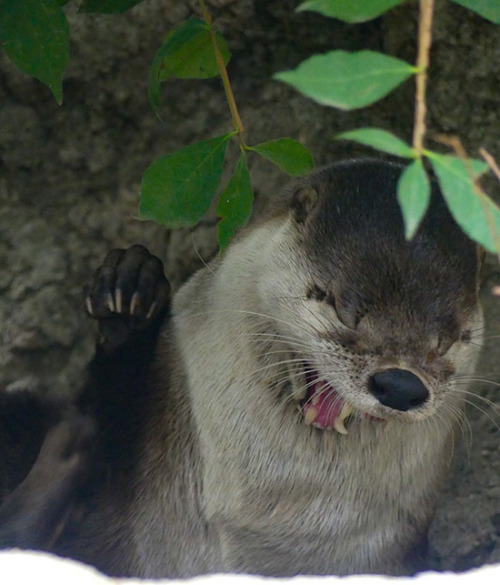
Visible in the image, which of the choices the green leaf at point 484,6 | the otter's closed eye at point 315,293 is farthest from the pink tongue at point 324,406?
the green leaf at point 484,6

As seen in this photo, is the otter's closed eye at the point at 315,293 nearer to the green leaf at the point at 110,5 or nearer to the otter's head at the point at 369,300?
the otter's head at the point at 369,300

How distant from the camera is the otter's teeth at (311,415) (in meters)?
1.93

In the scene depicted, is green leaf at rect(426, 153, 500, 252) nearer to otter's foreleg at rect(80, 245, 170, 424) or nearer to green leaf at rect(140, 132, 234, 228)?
green leaf at rect(140, 132, 234, 228)

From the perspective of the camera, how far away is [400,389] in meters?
1.55

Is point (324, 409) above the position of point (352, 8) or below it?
below

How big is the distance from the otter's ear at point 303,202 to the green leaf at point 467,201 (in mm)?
974

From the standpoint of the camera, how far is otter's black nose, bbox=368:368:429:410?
1551 mm

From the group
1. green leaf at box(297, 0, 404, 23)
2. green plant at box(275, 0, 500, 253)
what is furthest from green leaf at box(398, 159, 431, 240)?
green leaf at box(297, 0, 404, 23)

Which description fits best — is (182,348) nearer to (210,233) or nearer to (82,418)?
(82,418)

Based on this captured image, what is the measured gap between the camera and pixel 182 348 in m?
2.17

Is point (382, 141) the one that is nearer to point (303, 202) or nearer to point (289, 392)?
point (303, 202)

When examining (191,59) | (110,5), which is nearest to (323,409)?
(191,59)

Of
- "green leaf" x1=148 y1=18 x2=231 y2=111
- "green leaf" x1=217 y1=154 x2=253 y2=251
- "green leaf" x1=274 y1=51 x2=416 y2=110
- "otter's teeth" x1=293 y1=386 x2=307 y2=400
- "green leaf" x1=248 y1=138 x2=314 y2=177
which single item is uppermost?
"green leaf" x1=274 y1=51 x2=416 y2=110

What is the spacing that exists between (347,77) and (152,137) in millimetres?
1633
